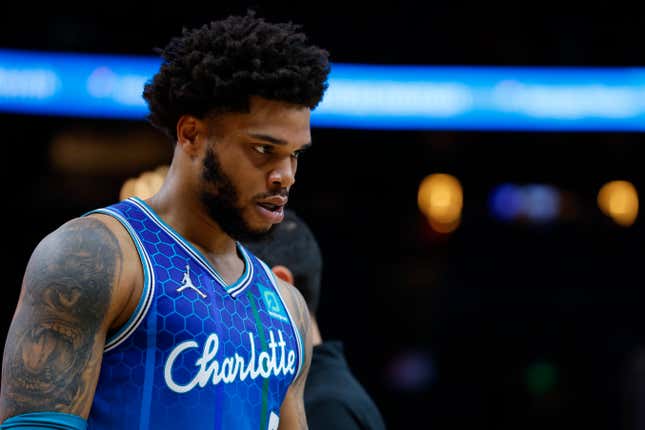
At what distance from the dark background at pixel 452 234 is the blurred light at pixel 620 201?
0.10m

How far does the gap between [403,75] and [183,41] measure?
6561mm

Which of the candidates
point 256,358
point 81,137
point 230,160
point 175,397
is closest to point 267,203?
point 230,160

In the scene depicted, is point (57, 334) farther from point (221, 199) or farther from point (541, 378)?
point (541, 378)

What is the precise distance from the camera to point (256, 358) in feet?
7.14

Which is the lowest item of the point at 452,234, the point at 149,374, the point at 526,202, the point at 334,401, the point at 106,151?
the point at 334,401

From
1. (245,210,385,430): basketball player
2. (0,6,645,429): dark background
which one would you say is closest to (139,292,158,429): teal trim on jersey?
(245,210,385,430): basketball player

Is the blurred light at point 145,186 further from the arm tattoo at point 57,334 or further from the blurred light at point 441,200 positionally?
the arm tattoo at point 57,334

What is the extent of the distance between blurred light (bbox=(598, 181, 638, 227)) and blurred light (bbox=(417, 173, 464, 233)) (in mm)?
1834

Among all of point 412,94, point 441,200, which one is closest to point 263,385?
point 412,94

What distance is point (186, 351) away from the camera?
6.54 feet

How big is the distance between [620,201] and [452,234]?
220 centimetres

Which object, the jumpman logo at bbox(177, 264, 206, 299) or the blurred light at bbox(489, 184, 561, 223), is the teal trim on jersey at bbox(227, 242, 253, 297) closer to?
the jumpman logo at bbox(177, 264, 206, 299)

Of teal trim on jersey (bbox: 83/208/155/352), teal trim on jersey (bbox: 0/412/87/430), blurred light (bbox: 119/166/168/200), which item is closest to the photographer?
teal trim on jersey (bbox: 0/412/87/430)

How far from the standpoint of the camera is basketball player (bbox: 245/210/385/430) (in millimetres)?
2740
